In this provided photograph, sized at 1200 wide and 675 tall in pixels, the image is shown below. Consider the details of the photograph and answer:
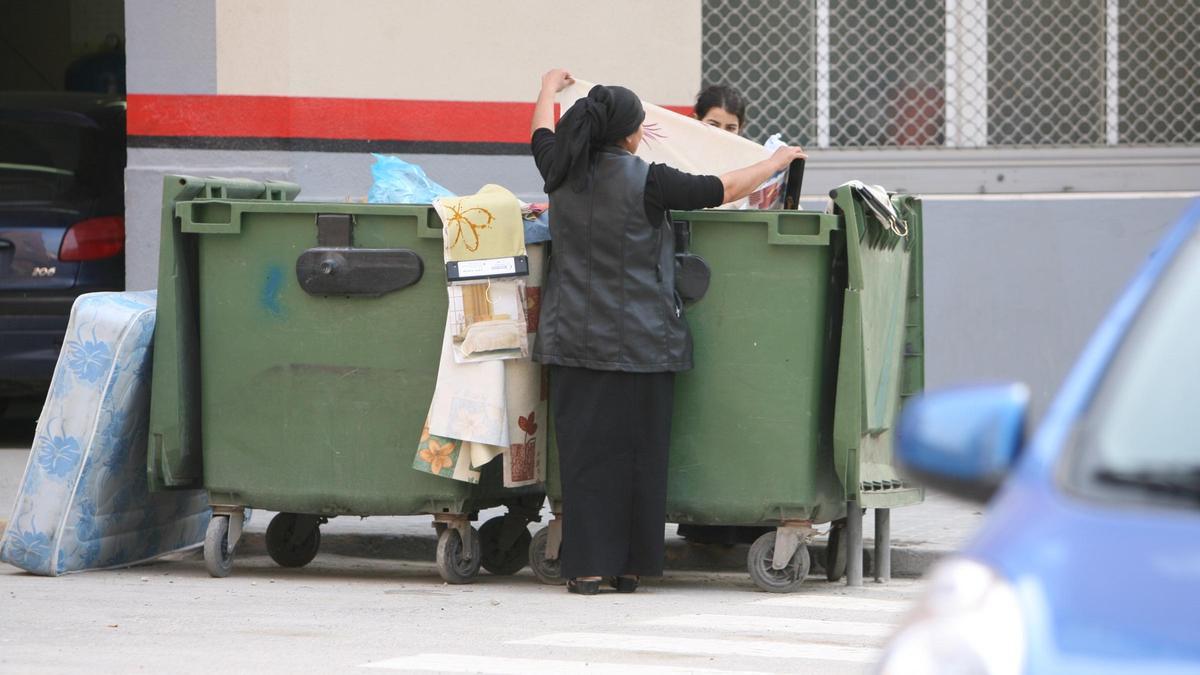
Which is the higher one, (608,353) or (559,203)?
(559,203)

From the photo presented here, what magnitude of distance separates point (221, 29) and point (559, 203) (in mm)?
4459

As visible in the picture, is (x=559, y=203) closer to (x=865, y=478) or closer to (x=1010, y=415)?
(x=865, y=478)

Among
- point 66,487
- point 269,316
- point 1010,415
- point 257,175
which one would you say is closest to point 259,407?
point 269,316

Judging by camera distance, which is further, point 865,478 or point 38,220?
point 38,220

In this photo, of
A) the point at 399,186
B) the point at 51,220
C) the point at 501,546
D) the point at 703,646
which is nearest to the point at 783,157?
the point at 399,186

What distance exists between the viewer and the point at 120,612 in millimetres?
6102

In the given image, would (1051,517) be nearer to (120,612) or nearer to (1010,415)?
(1010,415)

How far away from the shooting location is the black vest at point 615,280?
6402 millimetres

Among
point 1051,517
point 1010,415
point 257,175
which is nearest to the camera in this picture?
point 1051,517

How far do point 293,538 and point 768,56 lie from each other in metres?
4.84

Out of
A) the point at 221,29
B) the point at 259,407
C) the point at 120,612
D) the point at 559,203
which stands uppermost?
the point at 221,29

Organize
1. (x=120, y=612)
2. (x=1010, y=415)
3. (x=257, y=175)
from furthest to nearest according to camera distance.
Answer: (x=257, y=175), (x=120, y=612), (x=1010, y=415)

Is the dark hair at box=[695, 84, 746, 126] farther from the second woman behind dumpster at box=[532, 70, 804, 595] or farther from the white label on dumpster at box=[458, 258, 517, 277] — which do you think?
the white label on dumpster at box=[458, 258, 517, 277]

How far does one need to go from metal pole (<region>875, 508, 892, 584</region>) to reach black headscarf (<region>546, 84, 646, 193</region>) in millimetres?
1840
